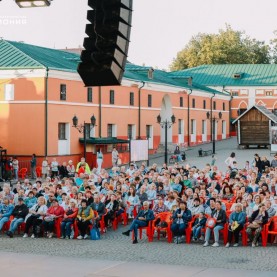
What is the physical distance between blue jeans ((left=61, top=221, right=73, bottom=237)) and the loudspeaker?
33.1 ft

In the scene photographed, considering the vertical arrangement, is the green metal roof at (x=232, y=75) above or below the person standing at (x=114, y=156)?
above

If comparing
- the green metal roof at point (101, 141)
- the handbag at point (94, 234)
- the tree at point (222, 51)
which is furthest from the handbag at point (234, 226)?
the tree at point (222, 51)

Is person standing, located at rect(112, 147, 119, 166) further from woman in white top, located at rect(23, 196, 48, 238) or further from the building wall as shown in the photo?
woman in white top, located at rect(23, 196, 48, 238)

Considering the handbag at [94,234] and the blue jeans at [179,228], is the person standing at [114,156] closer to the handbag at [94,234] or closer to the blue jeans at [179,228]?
the handbag at [94,234]

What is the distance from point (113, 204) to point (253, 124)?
137ft

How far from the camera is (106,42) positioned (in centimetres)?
963

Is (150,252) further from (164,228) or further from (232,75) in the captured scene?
(232,75)

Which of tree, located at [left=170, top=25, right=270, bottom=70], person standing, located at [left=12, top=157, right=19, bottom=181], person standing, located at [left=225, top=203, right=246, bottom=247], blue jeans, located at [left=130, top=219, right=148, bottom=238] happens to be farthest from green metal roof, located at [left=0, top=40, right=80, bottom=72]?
tree, located at [left=170, top=25, right=270, bottom=70]

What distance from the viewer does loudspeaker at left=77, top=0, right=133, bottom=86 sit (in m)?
9.38

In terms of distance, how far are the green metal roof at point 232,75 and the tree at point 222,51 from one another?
50.4 ft

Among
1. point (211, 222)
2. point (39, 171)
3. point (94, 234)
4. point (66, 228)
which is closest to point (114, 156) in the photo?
point (39, 171)

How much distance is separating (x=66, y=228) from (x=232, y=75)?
68.4 meters

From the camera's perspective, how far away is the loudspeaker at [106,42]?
369 inches

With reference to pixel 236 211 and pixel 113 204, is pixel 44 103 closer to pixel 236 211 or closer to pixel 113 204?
pixel 113 204
